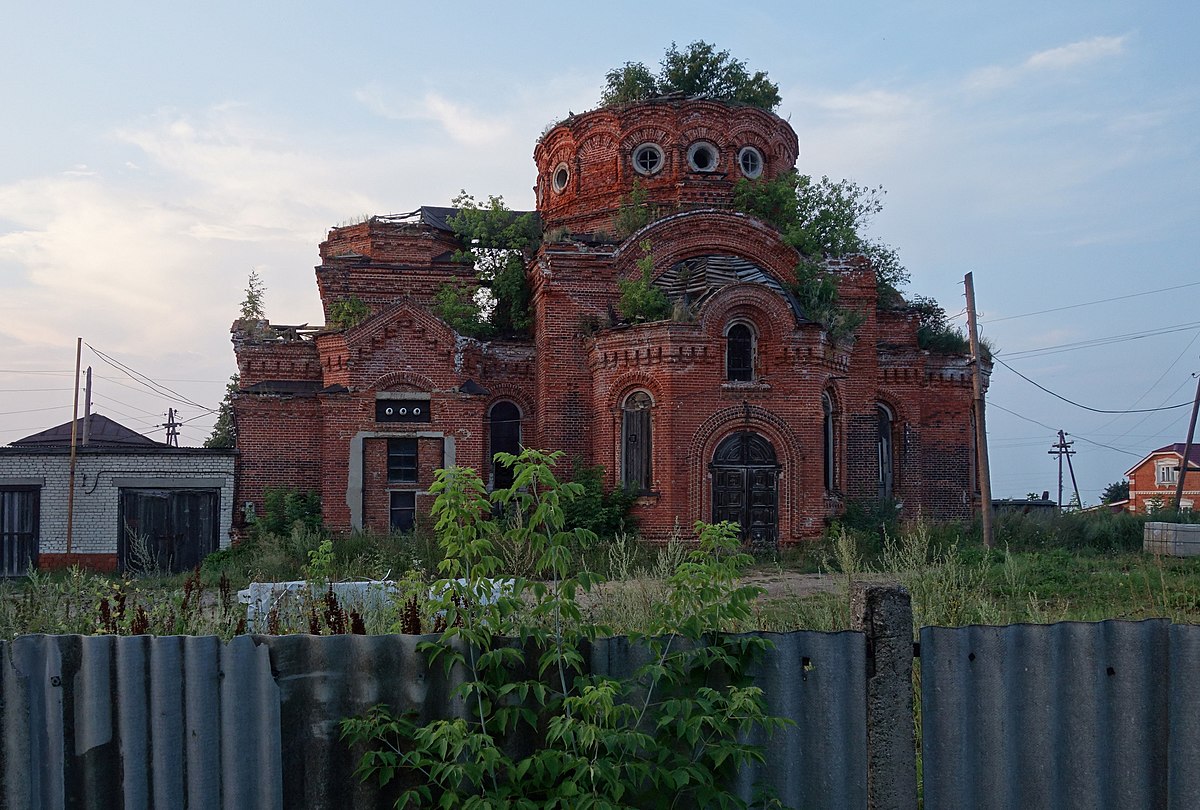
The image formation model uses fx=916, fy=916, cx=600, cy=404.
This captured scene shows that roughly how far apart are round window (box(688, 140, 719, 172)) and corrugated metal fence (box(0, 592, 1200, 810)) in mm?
19909

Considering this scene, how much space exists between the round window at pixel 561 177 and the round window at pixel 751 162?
458 cm

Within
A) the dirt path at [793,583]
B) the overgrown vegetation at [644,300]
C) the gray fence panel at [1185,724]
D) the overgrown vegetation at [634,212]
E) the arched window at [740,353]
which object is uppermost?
the overgrown vegetation at [634,212]

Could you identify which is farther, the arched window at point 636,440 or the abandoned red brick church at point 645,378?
the arched window at point 636,440

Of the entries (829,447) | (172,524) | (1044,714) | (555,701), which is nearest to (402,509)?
(172,524)

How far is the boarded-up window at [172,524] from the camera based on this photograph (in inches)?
726

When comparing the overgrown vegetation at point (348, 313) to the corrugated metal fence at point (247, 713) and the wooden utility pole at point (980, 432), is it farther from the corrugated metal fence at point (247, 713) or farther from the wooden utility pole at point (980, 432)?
the corrugated metal fence at point (247, 713)

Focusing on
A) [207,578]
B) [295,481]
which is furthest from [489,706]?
[295,481]

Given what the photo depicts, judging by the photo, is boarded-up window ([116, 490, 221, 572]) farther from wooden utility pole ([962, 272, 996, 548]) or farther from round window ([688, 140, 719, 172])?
wooden utility pole ([962, 272, 996, 548])

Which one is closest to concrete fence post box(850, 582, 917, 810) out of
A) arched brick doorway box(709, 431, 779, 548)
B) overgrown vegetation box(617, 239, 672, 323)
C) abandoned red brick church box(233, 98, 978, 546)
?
abandoned red brick church box(233, 98, 978, 546)

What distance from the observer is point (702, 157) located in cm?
2339

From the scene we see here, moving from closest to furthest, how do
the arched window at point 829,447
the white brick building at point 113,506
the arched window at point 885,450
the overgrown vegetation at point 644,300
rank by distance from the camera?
the white brick building at point 113,506 → the overgrown vegetation at point 644,300 → the arched window at point 829,447 → the arched window at point 885,450

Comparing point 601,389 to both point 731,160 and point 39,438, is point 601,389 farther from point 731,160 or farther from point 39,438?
point 39,438

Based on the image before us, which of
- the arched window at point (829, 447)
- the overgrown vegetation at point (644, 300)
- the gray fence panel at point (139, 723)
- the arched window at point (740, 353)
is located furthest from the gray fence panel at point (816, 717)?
the arched window at point (829, 447)

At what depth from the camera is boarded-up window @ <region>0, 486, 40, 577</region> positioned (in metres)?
18.1
